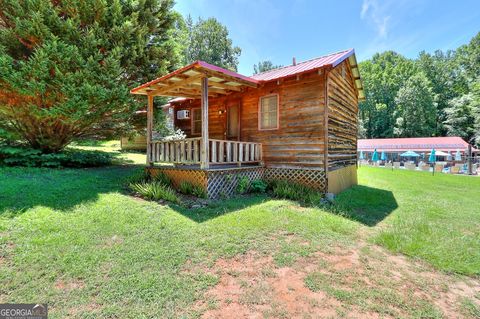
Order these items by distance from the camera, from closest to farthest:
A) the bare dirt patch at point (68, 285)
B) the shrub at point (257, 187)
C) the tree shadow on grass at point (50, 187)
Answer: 1. the bare dirt patch at point (68, 285)
2. the tree shadow on grass at point (50, 187)
3. the shrub at point (257, 187)

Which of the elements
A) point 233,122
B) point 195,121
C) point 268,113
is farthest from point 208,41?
point 268,113

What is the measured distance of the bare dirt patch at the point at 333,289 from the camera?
8.01ft

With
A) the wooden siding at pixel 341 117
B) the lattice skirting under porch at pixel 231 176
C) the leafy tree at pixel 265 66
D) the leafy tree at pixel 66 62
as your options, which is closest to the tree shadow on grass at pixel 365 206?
the lattice skirting under porch at pixel 231 176

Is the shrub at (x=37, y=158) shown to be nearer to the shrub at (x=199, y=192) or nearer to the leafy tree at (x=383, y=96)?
the shrub at (x=199, y=192)

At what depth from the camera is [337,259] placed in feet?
11.6

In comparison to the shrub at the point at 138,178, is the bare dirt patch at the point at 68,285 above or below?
below

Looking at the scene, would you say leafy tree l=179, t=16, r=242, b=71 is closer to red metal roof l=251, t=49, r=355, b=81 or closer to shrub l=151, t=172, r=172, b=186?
red metal roof l=251, t=49, r=355, b=81

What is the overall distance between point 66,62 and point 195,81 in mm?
4341

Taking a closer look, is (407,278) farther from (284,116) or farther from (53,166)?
(53,166)

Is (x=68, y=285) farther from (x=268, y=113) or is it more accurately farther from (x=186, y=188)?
(x=268, y=113)

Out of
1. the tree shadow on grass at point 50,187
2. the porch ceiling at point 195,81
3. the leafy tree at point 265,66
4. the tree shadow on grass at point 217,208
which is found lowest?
the tree shadow on grass at point 217,208

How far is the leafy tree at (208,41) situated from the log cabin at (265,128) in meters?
25.7

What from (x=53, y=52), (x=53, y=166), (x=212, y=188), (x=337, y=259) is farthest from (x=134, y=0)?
(x=337, y=259)

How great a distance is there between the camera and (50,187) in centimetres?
603
